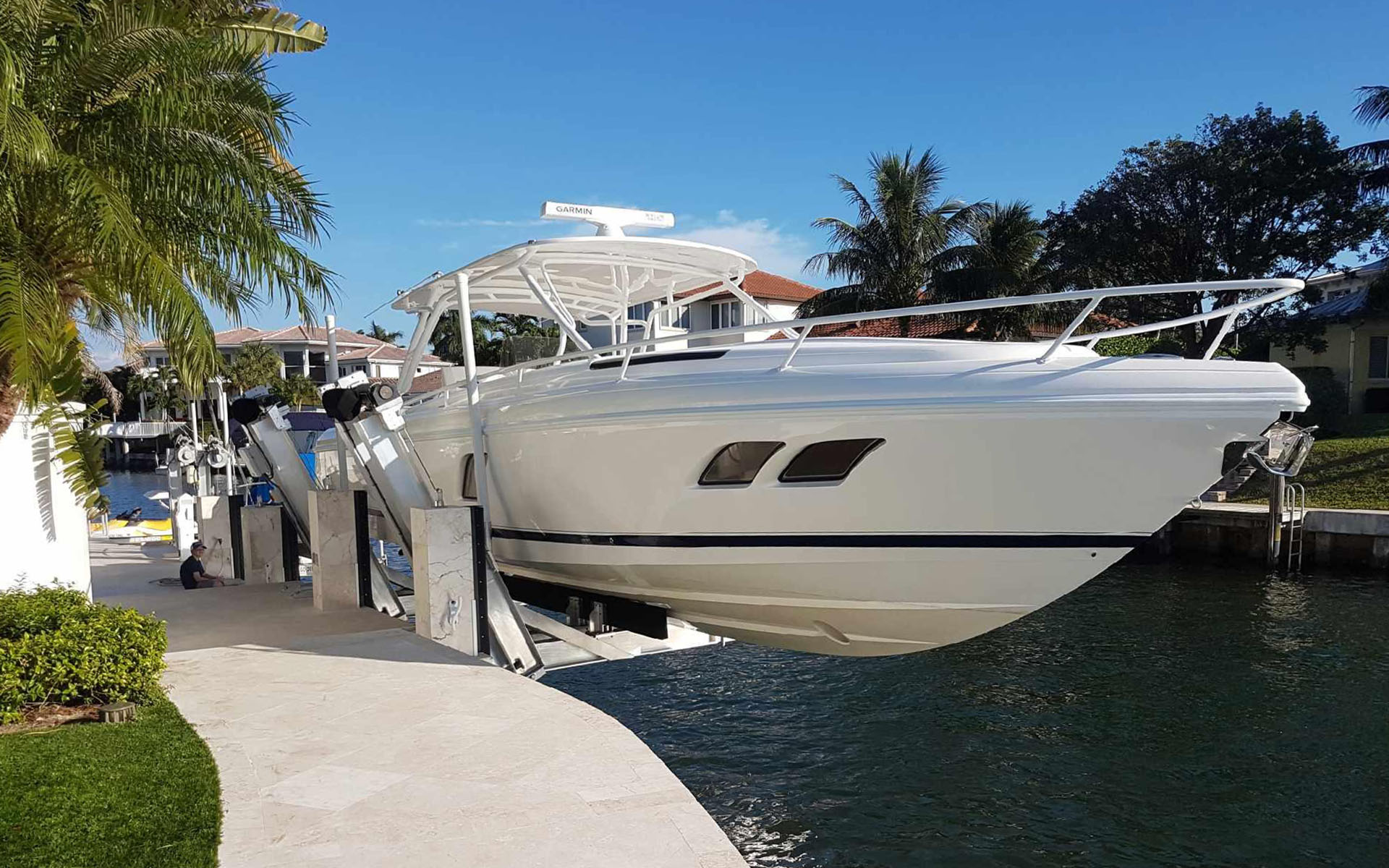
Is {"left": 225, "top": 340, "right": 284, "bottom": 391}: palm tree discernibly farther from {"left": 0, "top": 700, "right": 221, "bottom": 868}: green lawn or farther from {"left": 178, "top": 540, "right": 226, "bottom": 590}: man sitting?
{"left": 0, "top": 700, "right": 221, "bottom": 868}: green lawn

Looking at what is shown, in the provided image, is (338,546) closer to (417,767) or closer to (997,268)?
(417,767)

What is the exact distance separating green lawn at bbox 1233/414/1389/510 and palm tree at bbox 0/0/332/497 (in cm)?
1971

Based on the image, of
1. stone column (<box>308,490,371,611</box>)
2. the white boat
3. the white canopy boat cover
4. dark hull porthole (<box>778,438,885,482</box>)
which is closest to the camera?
the white boat

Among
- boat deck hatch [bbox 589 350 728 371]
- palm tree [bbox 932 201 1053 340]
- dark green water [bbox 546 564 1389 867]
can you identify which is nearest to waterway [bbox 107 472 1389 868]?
dark green water [bbox 546 564 1389 867]

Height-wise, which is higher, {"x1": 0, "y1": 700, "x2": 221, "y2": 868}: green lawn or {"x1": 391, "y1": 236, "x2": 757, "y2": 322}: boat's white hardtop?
{"x1": 391, "y1": 236, "x2": 757, "y2": 322}: boat's white hardtop

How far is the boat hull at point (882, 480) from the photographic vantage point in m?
5.86

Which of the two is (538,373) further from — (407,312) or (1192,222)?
(1192,222)

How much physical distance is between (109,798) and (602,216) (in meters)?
5.58

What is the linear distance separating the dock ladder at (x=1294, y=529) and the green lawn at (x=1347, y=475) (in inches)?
51.0

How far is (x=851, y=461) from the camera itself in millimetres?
6469

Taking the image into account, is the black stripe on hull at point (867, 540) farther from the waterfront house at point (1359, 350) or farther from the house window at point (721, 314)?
the waterfront house at point (1359, 350)

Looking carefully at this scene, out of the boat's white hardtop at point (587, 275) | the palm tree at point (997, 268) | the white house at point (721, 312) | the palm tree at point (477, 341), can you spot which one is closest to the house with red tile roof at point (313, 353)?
the palm tree at point (477, 341)

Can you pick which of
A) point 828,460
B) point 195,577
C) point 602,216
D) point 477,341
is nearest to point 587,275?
point 602,216

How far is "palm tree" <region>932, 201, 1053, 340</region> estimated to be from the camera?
2677 cm
